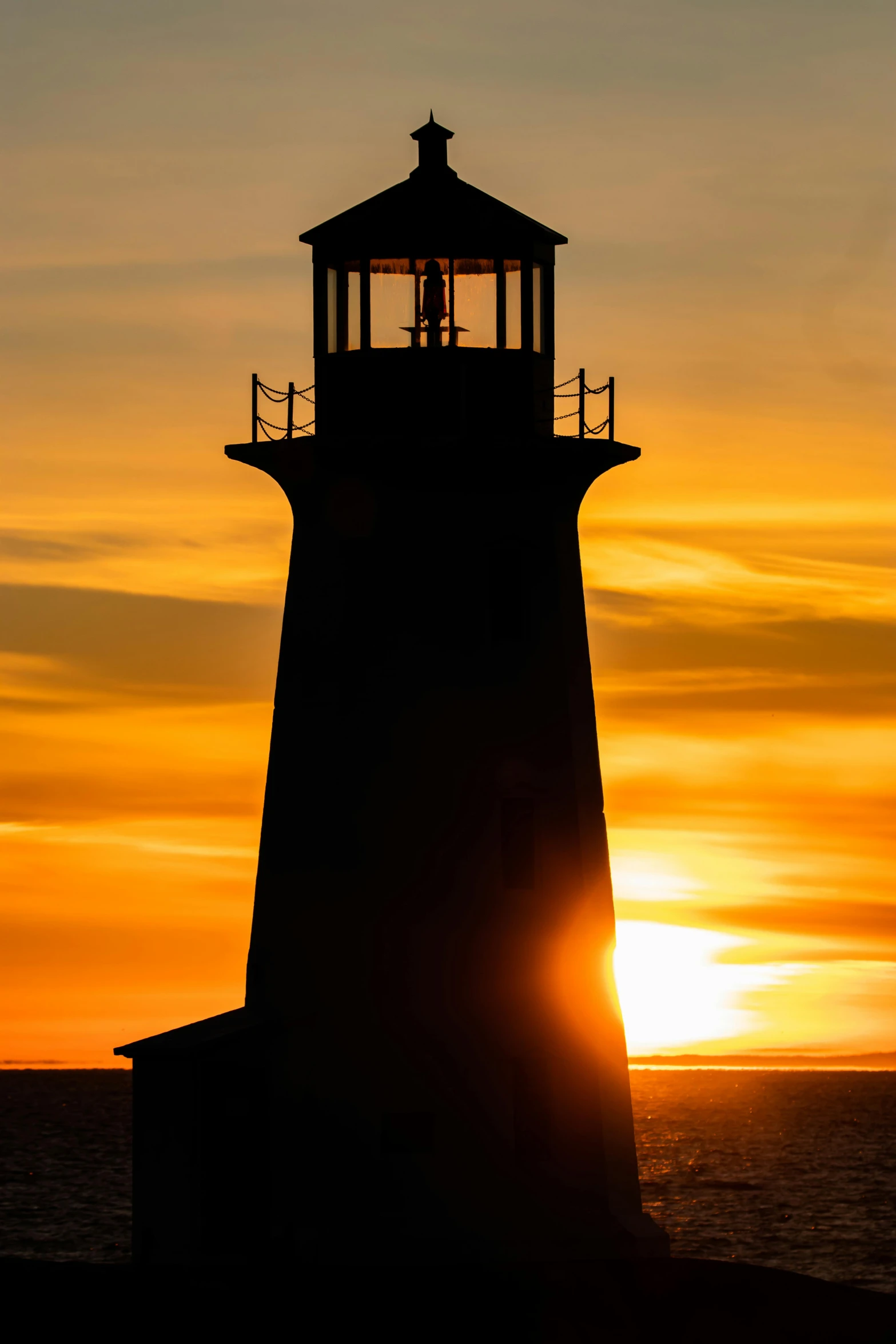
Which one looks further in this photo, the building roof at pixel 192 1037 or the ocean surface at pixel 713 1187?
the ocean surface at pixel 713 1187

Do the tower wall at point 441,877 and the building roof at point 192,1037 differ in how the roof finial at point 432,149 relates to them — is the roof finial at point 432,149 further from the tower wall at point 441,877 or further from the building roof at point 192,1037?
the building roof at point 192,1037

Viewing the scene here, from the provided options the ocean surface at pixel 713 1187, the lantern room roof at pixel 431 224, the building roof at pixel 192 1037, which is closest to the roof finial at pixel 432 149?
the lantern room roof at pixel 431 224

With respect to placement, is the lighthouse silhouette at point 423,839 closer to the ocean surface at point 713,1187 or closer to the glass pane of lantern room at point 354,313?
the glass pane of lantern room at point 354,313

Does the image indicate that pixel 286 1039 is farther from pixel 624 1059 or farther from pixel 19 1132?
pixel 19 1132

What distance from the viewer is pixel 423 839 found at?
78.1ft

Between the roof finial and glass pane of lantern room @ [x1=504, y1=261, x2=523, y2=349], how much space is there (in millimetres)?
1413

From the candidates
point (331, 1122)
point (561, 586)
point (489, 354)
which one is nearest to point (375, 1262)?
point (331, 1122)

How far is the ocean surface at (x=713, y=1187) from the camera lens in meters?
51.7

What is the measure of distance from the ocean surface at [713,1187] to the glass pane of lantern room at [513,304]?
25804 mm

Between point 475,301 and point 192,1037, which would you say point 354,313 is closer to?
point 475,301

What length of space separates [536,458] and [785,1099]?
526 feet

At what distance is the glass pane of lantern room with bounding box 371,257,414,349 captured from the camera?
2456 centimetres

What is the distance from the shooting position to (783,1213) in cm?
6288

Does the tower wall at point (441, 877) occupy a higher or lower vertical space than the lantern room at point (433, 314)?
lower
